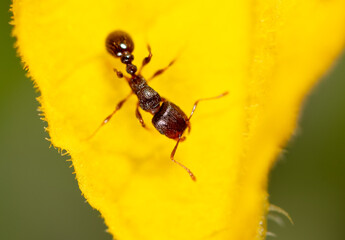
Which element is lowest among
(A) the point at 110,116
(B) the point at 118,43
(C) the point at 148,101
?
(A) the point at 110,116

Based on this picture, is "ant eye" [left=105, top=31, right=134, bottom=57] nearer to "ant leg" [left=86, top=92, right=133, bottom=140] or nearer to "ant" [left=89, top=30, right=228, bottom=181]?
"ant" [left=89, top=30, right=228, bottom=181]

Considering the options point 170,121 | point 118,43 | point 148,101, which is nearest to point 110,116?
point 118,43

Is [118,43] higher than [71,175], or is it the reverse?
[118,43]

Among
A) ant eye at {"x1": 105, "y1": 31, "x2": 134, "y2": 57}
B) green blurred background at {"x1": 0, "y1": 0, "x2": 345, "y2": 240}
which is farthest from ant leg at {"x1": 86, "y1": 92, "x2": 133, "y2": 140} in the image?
green blurred background at {"x1": 0, "y1": 0, "x2": 345, "y2": 240}

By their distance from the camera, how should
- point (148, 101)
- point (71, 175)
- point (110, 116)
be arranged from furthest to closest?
point (148, 101)
point (71, 175)
point (110, 116)

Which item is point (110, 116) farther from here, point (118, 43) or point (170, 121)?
point (170, 121)

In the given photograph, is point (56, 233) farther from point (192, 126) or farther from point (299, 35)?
Result: point (299, 35)

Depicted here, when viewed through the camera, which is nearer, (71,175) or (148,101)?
(71,175)

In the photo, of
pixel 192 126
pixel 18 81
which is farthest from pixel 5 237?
pixel 192 126

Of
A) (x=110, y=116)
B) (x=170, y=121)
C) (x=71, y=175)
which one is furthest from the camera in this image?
(x=170, y=121)
